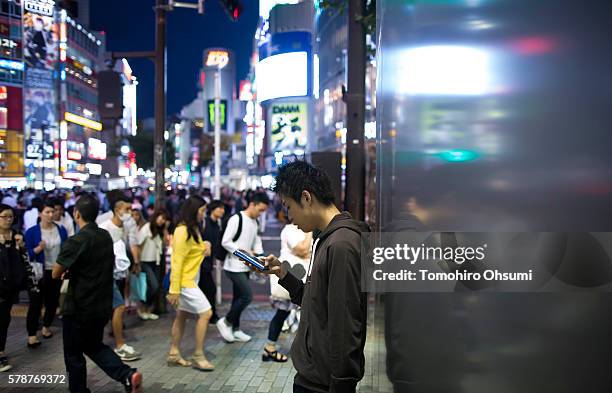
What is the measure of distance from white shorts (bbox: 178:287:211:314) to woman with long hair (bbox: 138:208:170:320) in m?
2.42

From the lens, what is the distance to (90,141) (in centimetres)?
8075

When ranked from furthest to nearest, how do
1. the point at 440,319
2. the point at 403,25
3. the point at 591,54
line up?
1. the point at 403,25
2. the point at 440,319
3. the point at 591,54

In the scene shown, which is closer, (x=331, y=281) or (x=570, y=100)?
(x=570, y=100)

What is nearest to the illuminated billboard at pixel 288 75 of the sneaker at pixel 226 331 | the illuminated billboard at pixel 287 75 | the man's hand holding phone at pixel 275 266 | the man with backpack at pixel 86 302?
the illuminated billboard at pixel 287 75

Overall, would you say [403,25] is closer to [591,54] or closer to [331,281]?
[591,54]

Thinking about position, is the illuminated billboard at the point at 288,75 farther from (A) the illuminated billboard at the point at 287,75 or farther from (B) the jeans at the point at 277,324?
(B) the jeans at the point at 277,324

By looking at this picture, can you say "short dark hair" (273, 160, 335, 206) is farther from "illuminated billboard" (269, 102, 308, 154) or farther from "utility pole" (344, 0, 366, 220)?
"illuminated billboard" (269, 102, 308, 154)

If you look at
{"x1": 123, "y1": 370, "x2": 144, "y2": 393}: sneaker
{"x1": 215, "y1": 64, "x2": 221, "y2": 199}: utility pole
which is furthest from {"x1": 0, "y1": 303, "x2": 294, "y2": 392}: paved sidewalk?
{"x1": 215, "y1": 64, "x2": 221, "y2": 199}: utility pole

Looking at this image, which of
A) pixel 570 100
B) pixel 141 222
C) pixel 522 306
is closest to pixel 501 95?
pixel 570 100

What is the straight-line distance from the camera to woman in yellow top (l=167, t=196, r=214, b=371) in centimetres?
581

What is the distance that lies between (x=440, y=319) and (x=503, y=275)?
0.91 feet

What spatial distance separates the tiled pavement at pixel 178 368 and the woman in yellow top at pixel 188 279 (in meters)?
0.15

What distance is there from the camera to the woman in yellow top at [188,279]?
5812 mm

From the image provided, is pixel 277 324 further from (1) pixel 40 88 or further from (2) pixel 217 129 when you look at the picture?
(1) pixel 40 88
